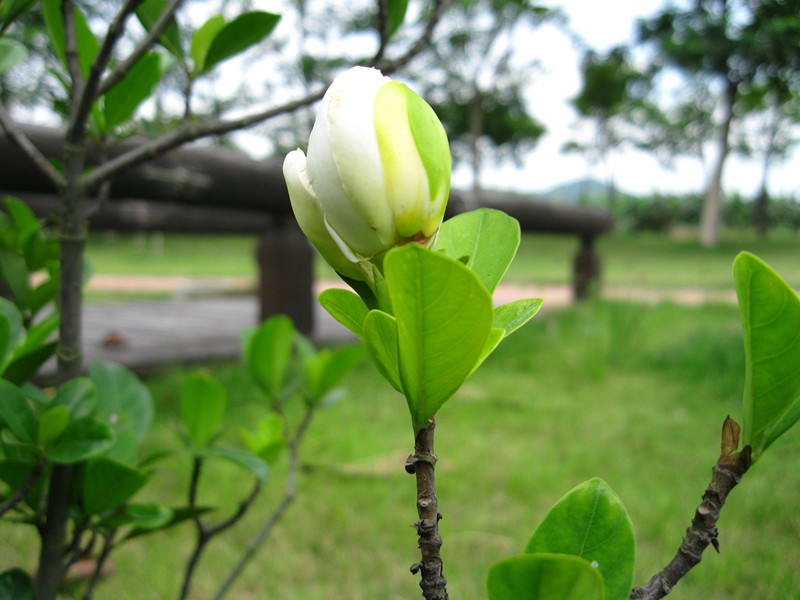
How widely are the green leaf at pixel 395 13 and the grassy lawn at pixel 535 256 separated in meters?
7.18

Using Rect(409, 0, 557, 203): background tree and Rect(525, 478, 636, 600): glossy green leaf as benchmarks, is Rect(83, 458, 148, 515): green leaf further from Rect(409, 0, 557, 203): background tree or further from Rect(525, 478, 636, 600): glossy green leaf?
Rect(409, 0, 557, 203): background tree

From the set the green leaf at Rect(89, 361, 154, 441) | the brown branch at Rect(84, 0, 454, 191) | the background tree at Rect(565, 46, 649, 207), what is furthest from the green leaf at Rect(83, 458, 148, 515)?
the background tree at Rect(565, 46, 649, 207)

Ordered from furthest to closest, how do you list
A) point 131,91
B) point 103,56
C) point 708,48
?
point 708,48, point 131,91, point 103,56

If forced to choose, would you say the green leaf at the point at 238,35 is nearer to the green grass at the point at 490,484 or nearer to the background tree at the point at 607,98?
the green grass at the point at 490,484

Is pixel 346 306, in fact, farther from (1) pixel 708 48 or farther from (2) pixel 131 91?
(1) pixel 708 48

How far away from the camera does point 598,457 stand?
5.08 ft

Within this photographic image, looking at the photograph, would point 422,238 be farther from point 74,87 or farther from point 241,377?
point 241,377

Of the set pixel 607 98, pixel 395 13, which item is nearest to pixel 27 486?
pixel 395 13

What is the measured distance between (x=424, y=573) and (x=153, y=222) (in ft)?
12.0

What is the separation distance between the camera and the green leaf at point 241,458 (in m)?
0.50

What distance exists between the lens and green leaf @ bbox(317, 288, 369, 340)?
25 cm

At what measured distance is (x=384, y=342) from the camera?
0.23m

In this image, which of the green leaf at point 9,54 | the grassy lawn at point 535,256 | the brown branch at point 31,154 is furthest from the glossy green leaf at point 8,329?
the grassy lawn at point 535,256

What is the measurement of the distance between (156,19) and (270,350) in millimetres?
377
